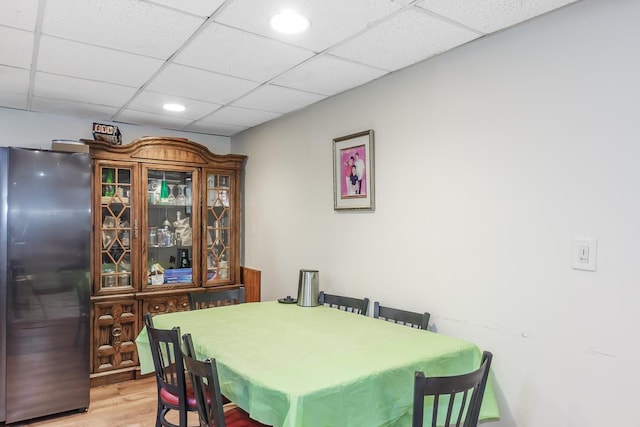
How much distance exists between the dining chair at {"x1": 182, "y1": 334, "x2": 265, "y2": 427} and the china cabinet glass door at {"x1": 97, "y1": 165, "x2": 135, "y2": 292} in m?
2.16

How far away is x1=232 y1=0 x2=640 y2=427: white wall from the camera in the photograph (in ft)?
5.41

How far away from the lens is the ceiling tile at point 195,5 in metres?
1.74

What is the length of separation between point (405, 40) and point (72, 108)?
274cm

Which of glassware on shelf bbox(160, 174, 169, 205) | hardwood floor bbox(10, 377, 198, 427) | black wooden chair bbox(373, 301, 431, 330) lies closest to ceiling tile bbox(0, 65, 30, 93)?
glassware on shelf bbox(160, 174, 169, 205)

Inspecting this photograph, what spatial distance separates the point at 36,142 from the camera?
11.8 feet

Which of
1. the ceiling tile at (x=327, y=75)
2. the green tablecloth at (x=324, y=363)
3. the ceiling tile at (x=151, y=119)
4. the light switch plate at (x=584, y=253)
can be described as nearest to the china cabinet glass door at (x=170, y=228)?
the ceiling tile at (x=151, y=119)

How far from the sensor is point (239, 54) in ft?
7.56

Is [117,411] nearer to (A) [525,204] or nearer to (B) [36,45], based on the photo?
(B) [36,45]

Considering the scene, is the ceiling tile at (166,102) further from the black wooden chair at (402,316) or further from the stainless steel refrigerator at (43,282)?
the black wooden chair at (402,316)

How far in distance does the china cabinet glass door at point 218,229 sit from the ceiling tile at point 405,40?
2243mm

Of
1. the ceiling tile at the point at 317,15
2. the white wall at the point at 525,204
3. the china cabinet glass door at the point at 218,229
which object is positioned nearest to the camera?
the white wall at the point at 525,204

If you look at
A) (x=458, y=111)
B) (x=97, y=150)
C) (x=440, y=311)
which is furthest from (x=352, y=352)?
(x=97, y=150)

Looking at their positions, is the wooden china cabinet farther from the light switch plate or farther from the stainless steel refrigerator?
the light switch plate

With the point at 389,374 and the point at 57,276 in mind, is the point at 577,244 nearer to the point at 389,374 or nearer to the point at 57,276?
the point at 389,374
